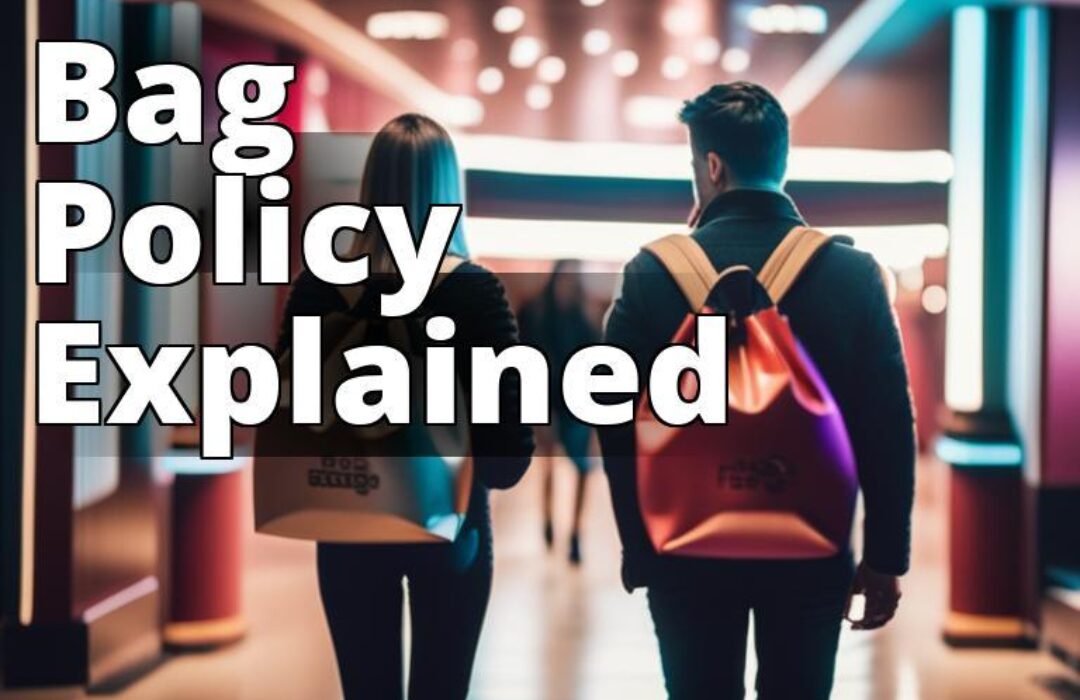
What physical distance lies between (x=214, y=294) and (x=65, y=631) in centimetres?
149

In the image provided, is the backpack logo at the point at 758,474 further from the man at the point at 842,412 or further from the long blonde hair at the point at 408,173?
the long blonde hair at the point at 408,173

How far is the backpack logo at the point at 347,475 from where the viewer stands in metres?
1.91

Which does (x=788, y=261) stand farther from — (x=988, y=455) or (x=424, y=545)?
(x=988, y=455)

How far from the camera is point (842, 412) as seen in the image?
6.15 feet

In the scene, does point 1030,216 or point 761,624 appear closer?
point 761,624

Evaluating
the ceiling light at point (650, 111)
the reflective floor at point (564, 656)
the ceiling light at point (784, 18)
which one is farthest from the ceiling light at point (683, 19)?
the reflective floor at point (564, 656)

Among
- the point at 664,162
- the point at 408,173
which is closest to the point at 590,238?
the point at 664,162

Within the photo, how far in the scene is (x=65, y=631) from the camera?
387cm

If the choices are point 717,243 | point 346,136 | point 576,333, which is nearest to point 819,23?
point 576,333

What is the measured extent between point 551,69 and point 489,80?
500 mm

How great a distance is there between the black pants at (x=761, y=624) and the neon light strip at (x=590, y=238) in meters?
3.53

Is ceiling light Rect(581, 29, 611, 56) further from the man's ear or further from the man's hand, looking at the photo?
the man's hand

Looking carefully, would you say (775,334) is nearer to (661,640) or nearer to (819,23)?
(661,640)

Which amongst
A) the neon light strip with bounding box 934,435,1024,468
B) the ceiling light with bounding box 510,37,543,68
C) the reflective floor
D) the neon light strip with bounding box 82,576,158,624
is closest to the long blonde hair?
the reflective floor
